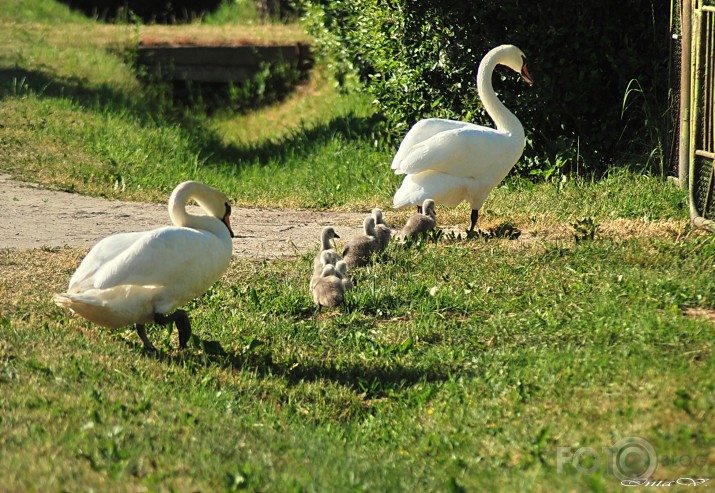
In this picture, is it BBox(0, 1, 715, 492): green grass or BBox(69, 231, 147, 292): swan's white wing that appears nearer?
BBox(0, 1, 715, 492): green grass

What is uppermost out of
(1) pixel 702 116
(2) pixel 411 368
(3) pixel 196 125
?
(1) pixel 702 116

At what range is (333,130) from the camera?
13906 mm

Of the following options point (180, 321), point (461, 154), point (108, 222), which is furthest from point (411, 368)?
point (108, 222)

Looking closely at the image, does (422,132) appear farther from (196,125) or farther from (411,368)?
(196,125)

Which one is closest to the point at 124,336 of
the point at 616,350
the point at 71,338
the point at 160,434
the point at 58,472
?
the point at 71,338

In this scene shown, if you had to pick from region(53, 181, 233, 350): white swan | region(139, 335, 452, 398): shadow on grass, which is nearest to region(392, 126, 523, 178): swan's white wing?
region(53, 181, 233, 350): white swan

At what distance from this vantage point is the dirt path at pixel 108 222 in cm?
894

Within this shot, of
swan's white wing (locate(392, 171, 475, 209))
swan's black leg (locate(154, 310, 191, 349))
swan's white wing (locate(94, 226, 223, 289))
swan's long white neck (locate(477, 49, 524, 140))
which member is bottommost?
swan's black leg (locate(154, 310, 191, 349))

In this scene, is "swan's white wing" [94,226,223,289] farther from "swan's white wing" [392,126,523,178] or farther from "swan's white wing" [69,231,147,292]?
"swan's white wing" [392,126,523,178]

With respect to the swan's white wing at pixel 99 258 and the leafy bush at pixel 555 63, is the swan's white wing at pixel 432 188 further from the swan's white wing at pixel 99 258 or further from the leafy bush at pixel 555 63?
the swan's white wing at pixel 99 258

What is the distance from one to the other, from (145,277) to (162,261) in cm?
14

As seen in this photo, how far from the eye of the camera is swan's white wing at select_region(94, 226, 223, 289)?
5809 mm

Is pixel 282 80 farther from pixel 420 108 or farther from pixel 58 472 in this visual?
pixel 58 472

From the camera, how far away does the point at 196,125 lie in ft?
51.6
